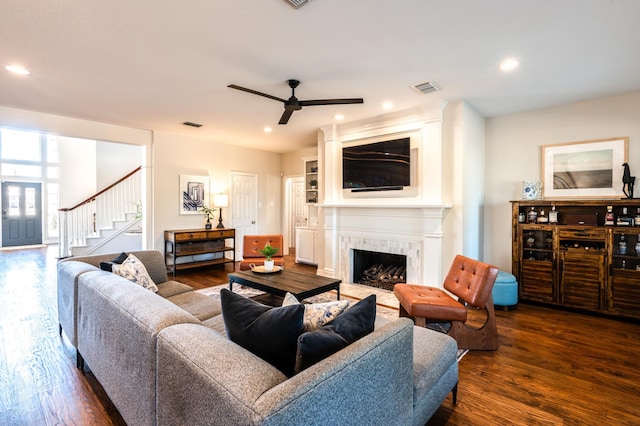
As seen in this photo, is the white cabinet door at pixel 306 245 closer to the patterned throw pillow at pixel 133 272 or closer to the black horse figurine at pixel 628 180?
the patterned throw pillow at pixel 133 272

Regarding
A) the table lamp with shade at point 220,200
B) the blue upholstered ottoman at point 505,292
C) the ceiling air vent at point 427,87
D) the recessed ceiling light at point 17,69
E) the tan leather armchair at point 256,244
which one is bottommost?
the blue upholstered ottoman at point 505,292

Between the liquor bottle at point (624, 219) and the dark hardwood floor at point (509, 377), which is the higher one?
the liquor bottle at point (624, 219)

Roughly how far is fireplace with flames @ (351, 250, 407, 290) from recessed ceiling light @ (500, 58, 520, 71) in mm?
2783

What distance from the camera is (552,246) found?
151 inches

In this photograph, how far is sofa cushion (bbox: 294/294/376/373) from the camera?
112 cm

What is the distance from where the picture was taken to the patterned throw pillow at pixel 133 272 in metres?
2.57

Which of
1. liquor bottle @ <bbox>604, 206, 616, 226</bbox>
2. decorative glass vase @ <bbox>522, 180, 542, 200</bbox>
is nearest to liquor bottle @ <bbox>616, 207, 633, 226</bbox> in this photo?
liquor bottle @ <bbox>604, 206, 616, 226</bbox>

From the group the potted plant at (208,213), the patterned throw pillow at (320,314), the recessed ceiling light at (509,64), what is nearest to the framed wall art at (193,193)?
the potted plant at (208,213)

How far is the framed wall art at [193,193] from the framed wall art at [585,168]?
232 inches

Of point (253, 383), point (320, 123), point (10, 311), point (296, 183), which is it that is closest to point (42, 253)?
point (10, 311)

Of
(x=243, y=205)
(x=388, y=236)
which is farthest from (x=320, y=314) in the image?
(x=243, y=205)

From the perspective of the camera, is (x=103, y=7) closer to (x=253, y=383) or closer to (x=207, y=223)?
(x=253, y=383)

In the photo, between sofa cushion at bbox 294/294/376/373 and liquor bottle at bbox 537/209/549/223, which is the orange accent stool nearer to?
sofa cushion at bbox 294/294/376/373

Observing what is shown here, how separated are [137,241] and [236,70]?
17.8 feet
